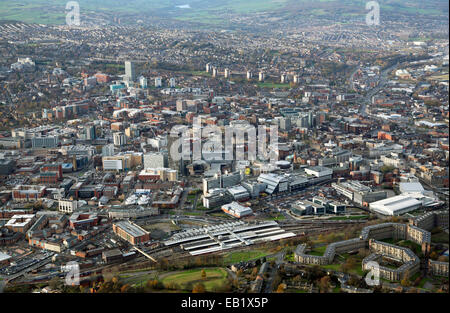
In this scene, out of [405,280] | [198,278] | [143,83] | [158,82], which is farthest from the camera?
[158,82]

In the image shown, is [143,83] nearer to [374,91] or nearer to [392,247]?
[374,91]

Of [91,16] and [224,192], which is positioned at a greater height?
[91,16]

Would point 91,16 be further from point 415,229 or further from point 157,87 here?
point 415,229

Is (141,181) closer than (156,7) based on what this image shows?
Yes

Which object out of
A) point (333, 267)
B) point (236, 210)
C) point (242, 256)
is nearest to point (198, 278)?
point (242, 256)

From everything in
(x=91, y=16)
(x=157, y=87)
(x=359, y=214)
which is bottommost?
(x=359, y=214)
